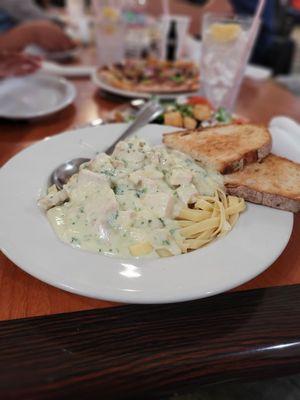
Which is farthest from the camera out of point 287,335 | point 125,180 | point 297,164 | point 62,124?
point 62,124

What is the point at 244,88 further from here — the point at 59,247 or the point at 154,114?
the point at 59,247

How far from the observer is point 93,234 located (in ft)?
3.01

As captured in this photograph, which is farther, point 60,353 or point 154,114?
point 154,114

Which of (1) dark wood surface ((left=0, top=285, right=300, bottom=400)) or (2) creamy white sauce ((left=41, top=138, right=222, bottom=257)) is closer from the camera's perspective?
(1) dark wood surface ((left=0, top=285, right=300, bottom=400))

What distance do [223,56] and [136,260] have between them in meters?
1.45

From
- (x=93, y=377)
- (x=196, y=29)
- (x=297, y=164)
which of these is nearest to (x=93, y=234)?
(x=93, y=377)

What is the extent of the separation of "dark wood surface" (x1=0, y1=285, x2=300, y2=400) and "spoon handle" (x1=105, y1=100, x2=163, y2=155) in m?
0.63

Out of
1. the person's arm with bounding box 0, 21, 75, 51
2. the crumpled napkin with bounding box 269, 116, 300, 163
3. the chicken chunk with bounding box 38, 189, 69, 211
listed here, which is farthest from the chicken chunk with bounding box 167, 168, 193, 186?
the person's arm with bounding box 0, 21, 75, 51

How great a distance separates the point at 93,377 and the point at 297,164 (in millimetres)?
897

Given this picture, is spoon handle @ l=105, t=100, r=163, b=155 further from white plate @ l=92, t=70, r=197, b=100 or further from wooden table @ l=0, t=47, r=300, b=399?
wooden table @ l=0, t=47, r=300, b=399

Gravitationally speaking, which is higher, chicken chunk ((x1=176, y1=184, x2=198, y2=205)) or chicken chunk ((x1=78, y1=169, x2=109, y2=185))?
chicken chunk ((x1=78, y1=169, x2=109, y2=185))

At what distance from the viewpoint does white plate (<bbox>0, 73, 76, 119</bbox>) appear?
178cm

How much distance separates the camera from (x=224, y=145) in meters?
1.31

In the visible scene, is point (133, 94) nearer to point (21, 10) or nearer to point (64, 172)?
point (64, 172)
